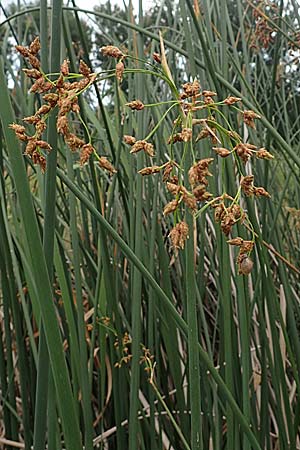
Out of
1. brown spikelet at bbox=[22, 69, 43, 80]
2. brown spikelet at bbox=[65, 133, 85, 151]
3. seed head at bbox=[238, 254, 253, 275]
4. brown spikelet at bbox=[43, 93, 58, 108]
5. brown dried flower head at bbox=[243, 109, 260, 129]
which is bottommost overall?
seed head at bbox=[238, 254, 253, 275]

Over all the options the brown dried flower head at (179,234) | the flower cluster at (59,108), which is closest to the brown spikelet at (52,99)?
the flower cluster at (59,108)

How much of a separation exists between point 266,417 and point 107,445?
342mm

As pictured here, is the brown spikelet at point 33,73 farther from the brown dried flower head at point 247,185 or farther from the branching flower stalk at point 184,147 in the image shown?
the brown dried flower head at point 247,185

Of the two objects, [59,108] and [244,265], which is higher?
[59,108]

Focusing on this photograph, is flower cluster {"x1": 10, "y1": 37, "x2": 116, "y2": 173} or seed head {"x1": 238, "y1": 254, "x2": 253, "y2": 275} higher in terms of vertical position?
flower cluster {"x1": 10, "y1": 37, "x2": 116, "y2": 173}

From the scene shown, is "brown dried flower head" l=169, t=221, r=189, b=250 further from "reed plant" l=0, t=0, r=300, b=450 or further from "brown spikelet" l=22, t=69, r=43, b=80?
"brown spikelet" l=22, t=69, r=43, b=80

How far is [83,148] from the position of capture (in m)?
0.41

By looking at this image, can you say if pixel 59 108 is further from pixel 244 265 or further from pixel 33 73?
pixel 244 265

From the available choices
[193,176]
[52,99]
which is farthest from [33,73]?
[193,176]

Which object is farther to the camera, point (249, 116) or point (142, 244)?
point (142, 244)

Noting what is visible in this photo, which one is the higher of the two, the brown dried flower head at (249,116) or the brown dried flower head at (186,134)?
the brown dried flower head at (249,116)

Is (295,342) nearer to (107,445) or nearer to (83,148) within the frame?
(107,445)

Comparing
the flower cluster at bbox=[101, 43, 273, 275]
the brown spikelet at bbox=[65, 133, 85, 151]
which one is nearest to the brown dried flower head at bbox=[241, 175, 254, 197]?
the flower cluster at bbox=[101, 43, 273, 275]

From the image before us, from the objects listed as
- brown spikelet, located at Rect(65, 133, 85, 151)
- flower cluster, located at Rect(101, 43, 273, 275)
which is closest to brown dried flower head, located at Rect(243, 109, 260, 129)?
flower cluster, located at Rect(101, 43, 273, 275)
